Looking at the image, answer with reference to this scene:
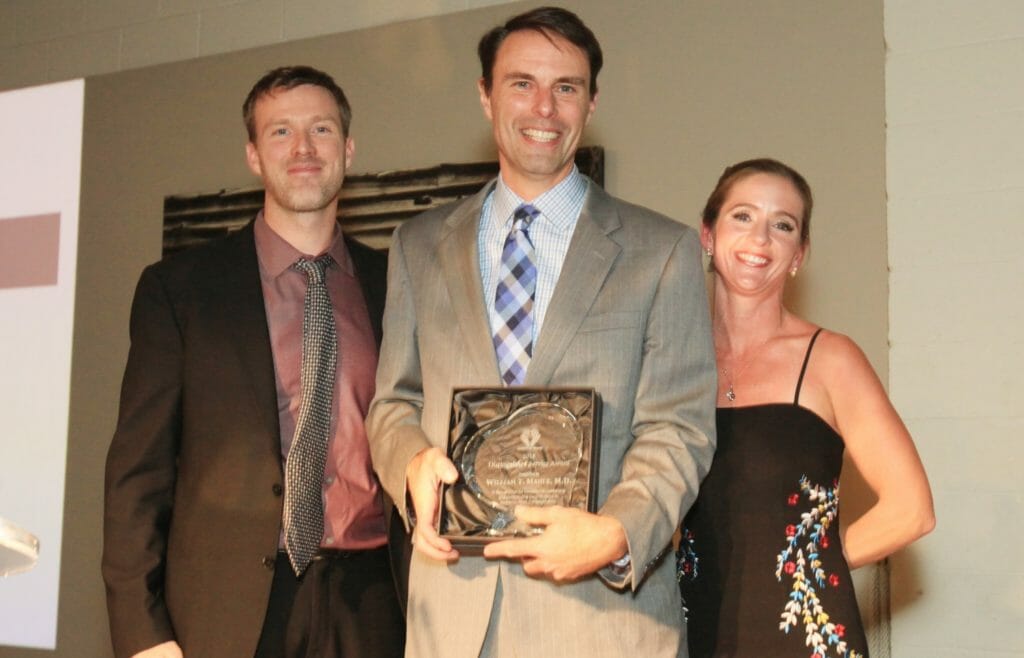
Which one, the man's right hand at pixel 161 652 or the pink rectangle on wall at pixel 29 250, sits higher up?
the pink rectangle on wall at pixel 29 250

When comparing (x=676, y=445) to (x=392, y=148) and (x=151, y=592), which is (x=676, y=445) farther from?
(x=392, y=148)

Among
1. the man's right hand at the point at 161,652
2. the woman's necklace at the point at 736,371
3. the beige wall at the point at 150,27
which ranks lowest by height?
the man's right hand at the point at 161,652

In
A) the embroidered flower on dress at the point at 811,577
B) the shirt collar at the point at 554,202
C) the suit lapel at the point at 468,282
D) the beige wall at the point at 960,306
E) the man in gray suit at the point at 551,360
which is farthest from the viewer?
the beige wall at the point at 960,306

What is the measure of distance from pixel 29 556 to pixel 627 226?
129 centimetres

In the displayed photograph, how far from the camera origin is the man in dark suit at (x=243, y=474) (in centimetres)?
249

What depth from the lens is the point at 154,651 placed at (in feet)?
7.99

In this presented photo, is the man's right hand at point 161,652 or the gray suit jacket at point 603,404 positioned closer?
the gray suit jacket at point 603,404

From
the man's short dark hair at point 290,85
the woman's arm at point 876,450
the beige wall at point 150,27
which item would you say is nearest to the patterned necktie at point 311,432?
the man's short dark hair at point 290,85

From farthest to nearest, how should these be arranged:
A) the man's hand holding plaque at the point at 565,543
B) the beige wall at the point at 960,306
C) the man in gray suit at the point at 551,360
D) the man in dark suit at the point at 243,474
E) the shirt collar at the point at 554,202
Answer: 1. the beige wall at the point at 960,306
2. the man in dark suit at the point at 243,474
3. the shirt collar at the point at 554,202
4. the man in gray suit at the point at 551,360
5. the man's hand holding plaque at the point at 565,543

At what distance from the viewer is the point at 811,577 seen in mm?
2418

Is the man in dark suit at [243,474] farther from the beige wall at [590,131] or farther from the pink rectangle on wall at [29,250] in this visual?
the pink rectangle on wall at [29,250]

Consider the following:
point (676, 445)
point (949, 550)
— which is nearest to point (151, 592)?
point (676, 445)

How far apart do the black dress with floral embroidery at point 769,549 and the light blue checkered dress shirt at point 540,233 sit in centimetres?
57

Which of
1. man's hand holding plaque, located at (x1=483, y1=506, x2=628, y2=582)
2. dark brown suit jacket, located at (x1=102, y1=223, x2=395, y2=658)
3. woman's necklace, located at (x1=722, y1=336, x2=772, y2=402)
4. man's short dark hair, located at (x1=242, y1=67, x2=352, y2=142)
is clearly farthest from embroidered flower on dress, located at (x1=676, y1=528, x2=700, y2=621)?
man's short dark hair, located at (x1=242, y1=67, x2=352, y2=142)
